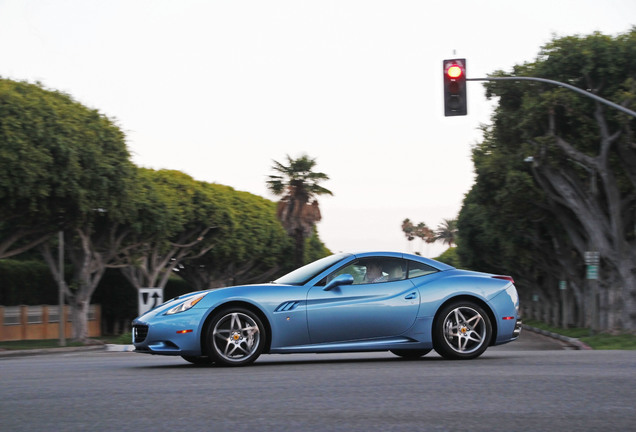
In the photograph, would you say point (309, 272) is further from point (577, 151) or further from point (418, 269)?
point (577, 151)

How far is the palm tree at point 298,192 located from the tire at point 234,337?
1642 inches

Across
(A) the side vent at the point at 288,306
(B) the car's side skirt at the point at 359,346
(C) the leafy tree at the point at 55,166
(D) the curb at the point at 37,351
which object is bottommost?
(D) the curb at the point at 37,351

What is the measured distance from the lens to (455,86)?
17.5 m

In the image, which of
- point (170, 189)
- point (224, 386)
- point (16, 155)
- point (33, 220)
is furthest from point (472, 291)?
point (170, 189)

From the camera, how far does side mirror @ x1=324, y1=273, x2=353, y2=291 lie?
32.2ft

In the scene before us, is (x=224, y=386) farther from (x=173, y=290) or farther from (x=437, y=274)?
(x=173, y=290)

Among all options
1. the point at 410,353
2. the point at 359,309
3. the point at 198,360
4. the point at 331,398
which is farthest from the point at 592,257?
the point at 331,398

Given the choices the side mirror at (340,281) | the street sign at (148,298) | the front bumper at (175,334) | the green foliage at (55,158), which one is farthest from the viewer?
the green foliage at (55,158)

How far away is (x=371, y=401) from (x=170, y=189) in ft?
131

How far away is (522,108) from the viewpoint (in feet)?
99.7

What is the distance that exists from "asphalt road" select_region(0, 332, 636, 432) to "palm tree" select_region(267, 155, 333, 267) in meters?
42.4

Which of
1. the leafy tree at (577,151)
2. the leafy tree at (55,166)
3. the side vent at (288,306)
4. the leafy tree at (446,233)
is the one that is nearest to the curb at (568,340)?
the leafy tree at (577,151)

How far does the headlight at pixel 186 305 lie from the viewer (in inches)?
377

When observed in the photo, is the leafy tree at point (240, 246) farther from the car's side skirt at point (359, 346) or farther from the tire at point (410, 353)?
the car's side skirt at point (359, 346)
